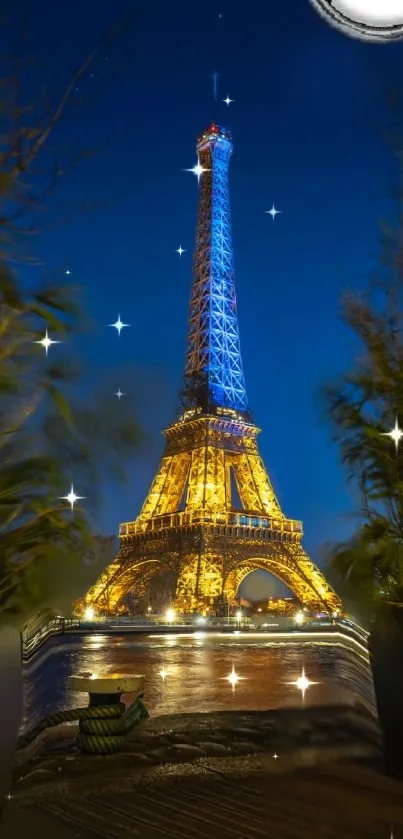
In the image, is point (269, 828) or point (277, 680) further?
point (277, 680)

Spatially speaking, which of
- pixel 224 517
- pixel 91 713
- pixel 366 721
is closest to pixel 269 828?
pixel 91 713

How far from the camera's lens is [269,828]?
3643 millimetres

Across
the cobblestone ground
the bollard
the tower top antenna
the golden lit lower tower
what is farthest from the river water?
the tower top antenna

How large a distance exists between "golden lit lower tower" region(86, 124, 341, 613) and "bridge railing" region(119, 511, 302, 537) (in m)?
0.07

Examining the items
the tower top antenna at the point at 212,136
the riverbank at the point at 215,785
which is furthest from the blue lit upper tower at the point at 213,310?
the riverbank at the point at 215,785

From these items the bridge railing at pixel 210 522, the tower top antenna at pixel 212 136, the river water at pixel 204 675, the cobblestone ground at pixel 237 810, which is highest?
the tower top antenna at pixel 212 136

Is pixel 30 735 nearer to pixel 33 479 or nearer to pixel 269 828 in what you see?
pixel 269 828

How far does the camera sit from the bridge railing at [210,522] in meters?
38.8

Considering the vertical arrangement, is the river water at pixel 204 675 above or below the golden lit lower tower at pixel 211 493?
below

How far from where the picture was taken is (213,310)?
1902 inches

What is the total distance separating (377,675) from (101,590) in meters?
38.3

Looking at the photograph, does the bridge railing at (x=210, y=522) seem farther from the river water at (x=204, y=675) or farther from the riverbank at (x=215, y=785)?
the riverbank at (x=215, y=785)

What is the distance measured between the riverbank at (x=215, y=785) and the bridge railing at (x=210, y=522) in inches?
1240

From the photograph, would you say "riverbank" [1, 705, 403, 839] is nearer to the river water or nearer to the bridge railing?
the river water
